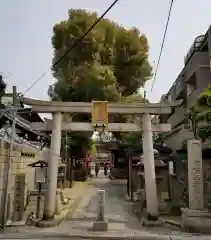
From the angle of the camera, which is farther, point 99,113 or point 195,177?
point 99,113

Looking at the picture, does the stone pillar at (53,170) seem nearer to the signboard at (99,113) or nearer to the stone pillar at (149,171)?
the signboard at (99,113)

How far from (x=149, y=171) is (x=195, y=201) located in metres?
2.30

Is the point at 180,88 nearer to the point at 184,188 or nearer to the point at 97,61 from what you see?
the point at 97,61

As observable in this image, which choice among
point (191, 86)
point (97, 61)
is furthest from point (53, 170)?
point (191, 86)

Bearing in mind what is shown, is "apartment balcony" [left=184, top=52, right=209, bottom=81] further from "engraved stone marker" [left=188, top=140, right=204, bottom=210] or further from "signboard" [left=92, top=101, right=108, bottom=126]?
"engraved stone marker" [left=188, top=140, right=204, bottom=210]

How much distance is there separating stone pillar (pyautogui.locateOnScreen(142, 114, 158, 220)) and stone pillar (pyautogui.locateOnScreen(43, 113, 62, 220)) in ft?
11.7

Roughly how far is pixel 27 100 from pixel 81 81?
1295 centimetres

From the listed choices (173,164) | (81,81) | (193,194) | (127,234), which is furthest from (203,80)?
(127,234)

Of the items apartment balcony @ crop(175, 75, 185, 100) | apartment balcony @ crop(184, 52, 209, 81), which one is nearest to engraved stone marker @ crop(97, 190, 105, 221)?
apartment balcony @ crop(184, 52, 209, 81)

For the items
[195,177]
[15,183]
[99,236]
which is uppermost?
[195,177]

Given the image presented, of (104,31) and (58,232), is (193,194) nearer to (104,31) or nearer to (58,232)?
(58,232)

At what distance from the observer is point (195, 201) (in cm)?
956

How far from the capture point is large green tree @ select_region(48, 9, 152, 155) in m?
23.8

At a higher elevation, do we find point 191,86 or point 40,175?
point 191,86
